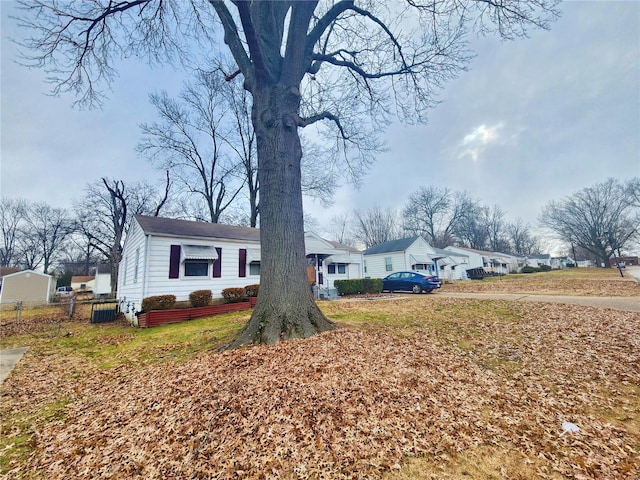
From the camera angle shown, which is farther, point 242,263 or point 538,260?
point 538,260

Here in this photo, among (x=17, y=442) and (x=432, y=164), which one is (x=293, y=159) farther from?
(x=432, y=164)

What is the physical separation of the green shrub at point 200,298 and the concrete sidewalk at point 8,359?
5024 millimetres

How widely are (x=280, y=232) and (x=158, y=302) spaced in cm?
829

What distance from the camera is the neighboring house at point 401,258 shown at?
85.1 feet

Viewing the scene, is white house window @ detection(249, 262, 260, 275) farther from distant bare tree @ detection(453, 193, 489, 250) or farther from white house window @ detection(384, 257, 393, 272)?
distant bare tree @ detection(453, 193, 489, 250)

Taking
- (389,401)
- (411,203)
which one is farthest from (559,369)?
(411,203)

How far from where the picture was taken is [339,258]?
68.2 feet

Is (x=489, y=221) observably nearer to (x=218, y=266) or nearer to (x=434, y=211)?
(x=434, y=211)

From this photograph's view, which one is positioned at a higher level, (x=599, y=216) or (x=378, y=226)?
(x=378, y=226)

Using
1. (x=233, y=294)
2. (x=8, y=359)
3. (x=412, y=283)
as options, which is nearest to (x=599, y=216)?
(x=412, y=283)

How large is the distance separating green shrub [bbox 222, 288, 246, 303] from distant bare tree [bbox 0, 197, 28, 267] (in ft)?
161

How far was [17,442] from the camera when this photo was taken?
297 cm

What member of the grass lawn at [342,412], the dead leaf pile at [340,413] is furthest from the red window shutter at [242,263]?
the dead leaf pile at [340,413]

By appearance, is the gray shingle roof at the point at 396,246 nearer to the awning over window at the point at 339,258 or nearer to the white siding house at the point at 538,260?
the awning over window at the point at 339,258
